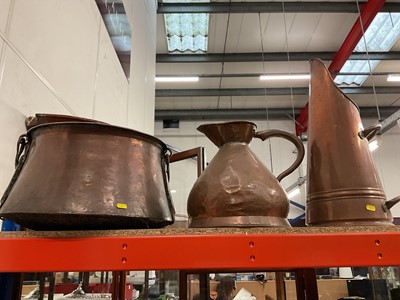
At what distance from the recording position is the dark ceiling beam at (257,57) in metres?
5.89

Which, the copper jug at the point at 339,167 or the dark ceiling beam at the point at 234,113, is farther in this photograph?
the dark ceiling beam at the point at 234,113

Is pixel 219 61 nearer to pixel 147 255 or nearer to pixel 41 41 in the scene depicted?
pixel 41 41

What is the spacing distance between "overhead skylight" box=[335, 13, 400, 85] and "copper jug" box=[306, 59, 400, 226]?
17.1ft

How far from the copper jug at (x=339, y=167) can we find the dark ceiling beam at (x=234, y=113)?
739cm

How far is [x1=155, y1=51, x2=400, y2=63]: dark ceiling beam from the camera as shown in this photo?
5891 millimetres

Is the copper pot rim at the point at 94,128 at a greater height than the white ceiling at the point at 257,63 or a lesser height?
lesser

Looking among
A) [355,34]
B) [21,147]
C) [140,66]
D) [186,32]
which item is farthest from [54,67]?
[355,34]

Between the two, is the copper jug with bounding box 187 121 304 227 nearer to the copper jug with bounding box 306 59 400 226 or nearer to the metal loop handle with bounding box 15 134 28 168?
the copper jug with bounding box 306 59 400 226

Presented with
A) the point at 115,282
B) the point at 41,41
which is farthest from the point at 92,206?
the point at 115,282

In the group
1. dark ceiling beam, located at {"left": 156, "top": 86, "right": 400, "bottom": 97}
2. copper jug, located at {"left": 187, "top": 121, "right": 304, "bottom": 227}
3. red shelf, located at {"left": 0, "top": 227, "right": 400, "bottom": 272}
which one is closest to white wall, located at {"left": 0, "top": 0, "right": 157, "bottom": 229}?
red shelf, located at {"left": 0, "top": 227, "right": 400, "bottom": 272}

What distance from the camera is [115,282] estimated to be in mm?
1397

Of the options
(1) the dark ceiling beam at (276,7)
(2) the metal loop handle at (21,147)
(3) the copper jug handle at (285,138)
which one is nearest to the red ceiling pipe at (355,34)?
(1) the dark ceiling beam at (276,7)

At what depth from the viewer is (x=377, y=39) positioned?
560 cm

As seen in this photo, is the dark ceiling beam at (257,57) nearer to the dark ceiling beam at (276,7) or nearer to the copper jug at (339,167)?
the dark ceiling beam at (276,7)
